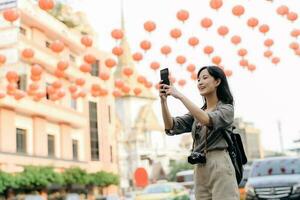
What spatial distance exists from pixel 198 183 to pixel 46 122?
2460 centimetres

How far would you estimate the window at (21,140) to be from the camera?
24281 millimetres

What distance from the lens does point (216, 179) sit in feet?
8.82

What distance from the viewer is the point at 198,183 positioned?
9.09 feet

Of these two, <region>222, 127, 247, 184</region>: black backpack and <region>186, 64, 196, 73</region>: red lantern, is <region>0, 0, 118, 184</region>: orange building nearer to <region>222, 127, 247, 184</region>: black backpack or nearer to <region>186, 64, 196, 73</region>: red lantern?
<region>186, 64, 196, 73</region>: red lantern

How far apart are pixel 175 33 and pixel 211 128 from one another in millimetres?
7869

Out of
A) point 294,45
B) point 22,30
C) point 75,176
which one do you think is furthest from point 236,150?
point 75,176

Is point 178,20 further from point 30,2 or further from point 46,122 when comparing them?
point 46,122

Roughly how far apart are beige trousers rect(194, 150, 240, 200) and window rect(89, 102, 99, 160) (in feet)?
96.1

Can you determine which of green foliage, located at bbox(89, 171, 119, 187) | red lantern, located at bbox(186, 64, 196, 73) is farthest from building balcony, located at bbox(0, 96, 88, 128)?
red lantern, located at bbox(186, 64, 196, 73)

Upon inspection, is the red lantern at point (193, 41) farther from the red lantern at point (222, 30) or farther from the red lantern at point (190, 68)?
the red lantern at point (190, 68)

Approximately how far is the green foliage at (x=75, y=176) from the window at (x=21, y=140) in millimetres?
3099

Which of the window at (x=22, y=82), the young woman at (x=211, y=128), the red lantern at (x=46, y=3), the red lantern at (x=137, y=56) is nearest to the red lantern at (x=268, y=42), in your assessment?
the red lantern at (x=137, y=56)

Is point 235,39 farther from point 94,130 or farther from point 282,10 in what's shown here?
point 94,130

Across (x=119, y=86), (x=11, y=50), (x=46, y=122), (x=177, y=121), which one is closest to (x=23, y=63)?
(x=11, y=50)
